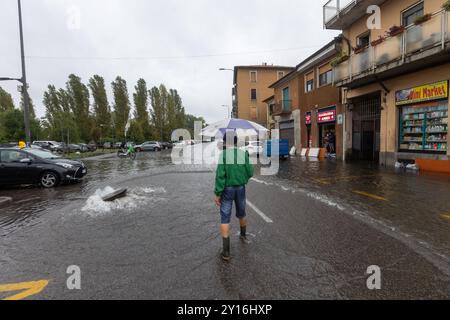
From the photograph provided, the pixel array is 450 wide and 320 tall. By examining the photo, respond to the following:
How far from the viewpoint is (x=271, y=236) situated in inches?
185

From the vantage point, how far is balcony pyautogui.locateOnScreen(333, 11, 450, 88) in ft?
35.3

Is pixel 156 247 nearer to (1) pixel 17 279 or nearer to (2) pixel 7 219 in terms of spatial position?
(1) pixel 17 279

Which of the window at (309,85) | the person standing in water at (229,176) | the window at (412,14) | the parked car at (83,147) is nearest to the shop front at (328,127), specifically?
the window at (309,85)

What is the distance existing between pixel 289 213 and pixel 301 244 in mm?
1803

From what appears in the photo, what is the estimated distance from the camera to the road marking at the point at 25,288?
2.98 meters

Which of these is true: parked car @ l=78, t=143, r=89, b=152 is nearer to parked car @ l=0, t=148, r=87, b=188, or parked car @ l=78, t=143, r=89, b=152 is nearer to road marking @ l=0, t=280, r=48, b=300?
parked car @ l=0, t=148, r=87, b=188

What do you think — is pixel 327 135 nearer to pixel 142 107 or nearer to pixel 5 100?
pixel 142 107

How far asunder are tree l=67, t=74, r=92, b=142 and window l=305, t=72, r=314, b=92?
134 ft

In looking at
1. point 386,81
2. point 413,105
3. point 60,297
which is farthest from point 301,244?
point 386,81

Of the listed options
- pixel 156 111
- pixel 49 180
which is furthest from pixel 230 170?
pixel 156 111

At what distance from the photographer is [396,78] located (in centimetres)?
1431

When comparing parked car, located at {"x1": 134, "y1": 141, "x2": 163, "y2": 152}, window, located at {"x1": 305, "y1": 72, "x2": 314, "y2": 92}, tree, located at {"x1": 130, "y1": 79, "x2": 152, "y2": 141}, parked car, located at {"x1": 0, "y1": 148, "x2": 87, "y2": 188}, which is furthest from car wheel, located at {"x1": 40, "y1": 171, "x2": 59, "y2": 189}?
tree, located at {"x1": 130, "y1": 79, "x2": 152, "y2": 141}

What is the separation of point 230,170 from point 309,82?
23.2 meters

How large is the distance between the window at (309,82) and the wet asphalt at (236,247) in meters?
18.1
